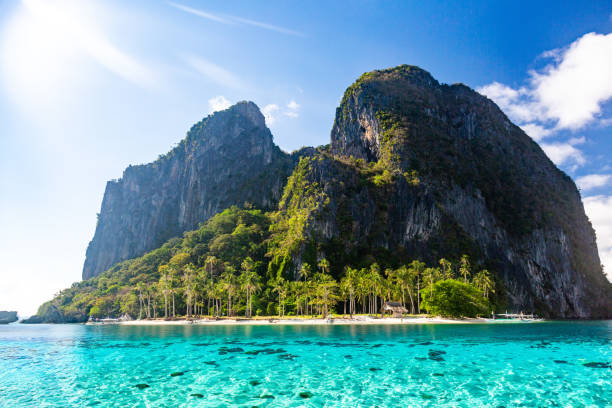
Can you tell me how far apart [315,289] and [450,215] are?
7905 cm

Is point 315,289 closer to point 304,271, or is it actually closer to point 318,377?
point 304,271

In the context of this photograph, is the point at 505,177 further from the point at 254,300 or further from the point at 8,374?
the point at 8,374

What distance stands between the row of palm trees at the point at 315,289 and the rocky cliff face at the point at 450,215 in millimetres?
21050

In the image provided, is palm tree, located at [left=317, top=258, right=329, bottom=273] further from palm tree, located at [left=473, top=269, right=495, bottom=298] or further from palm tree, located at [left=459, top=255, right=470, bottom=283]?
palm tree, located at [left=473, top=269, right=495, bottom=298]

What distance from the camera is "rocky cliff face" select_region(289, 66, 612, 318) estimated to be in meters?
141

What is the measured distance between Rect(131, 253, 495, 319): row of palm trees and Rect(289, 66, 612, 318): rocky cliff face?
21.0 metres

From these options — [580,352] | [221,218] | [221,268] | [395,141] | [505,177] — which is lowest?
[580,352]

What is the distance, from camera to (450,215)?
151 m

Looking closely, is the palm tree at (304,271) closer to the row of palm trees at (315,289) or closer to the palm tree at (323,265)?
the row of palm trees at (315,289)

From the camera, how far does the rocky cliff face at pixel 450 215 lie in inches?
5541

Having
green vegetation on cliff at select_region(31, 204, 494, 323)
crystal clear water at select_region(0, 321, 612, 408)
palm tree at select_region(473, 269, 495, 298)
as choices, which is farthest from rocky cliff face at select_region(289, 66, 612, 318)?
crystal clear water at select_region(0, 321, 612, 408)

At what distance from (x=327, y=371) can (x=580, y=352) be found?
89.4ft

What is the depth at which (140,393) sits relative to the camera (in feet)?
66.8

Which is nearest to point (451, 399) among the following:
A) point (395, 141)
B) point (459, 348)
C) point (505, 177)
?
point (459, 348)
